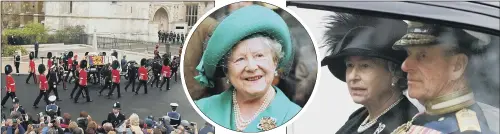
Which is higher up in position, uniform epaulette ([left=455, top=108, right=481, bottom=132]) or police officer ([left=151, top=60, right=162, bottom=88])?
police officer ([left=151, top=60, right=162, bottom=88])

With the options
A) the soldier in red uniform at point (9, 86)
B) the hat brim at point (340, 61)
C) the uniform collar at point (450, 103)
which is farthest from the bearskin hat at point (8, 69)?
the uniform collar at point (450, 103)

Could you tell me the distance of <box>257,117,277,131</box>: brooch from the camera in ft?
11.3

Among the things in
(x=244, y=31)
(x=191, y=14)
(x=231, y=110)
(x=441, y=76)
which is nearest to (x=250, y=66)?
(x=244, y=31)

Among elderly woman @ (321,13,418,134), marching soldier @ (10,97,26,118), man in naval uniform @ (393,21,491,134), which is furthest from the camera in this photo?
marching soldier @ (10,97,26,118)

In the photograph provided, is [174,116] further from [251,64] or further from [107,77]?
[251,64]

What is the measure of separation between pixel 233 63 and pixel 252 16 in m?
0.31

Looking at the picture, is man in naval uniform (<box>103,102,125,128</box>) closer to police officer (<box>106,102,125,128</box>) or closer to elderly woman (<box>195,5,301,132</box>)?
police officer (<box>106,102,125,128</box>)

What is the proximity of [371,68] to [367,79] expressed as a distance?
7cm

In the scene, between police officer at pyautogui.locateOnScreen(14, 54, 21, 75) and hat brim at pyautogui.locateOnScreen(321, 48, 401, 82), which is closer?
hat brim at pyautogui.locateOnScreen(321, 48, 401, 82)

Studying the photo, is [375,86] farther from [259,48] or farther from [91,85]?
[91,85]

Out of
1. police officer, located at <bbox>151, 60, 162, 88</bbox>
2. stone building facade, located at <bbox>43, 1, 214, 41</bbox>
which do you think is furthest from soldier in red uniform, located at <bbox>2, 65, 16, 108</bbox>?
police officer, located at <bbox>151, 60, 162, 88</bbox>

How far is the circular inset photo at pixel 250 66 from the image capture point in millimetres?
3309

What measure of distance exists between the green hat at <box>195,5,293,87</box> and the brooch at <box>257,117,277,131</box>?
1.15ft

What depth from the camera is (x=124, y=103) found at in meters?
3.57
